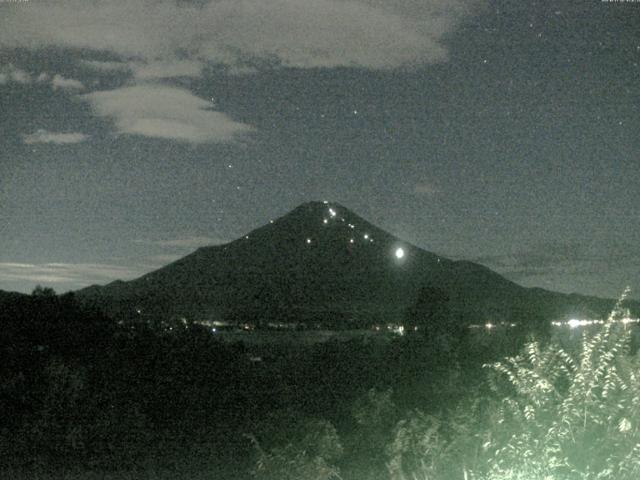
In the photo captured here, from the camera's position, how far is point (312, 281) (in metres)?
137

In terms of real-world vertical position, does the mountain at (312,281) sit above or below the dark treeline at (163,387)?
above

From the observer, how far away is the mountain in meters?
118

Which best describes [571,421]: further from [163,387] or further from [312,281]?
[312,281]

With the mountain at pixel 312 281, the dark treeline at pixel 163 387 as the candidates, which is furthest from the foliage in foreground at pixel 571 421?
the mountain at pixel 312 281

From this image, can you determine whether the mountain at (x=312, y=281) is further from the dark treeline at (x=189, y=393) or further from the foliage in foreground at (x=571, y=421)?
the foliage in foreground at (x=571, y=421)

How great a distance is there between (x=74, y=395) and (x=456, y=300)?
111m

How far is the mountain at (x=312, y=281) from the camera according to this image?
118 metres

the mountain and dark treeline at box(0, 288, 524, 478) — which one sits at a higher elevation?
the mountain

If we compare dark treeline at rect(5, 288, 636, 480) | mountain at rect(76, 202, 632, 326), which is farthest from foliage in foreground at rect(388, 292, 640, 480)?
mountain at rect(76, 202, 632, 326)

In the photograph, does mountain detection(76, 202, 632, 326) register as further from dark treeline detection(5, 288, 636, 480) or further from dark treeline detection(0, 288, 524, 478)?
dark treeline detection(5, 288, 636, 480)

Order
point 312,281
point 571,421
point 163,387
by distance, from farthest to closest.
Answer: point 312,281 → point 163,387 → point 571,421

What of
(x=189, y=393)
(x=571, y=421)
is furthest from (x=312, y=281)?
(x=571, y=421)

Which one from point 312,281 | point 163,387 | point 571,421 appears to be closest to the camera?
point 571,421

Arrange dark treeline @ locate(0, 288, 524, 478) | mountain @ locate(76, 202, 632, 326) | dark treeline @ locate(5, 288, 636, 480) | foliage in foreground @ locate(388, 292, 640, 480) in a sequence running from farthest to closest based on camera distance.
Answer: mountain @ locate(76, 202, 632, 326) < dark treeline @ locate(0, 288, 524, 478) < dark treeline @ locate(5, 288, 636, 480) < foliage in foreground @ locate(388, 292, 640, 480)
